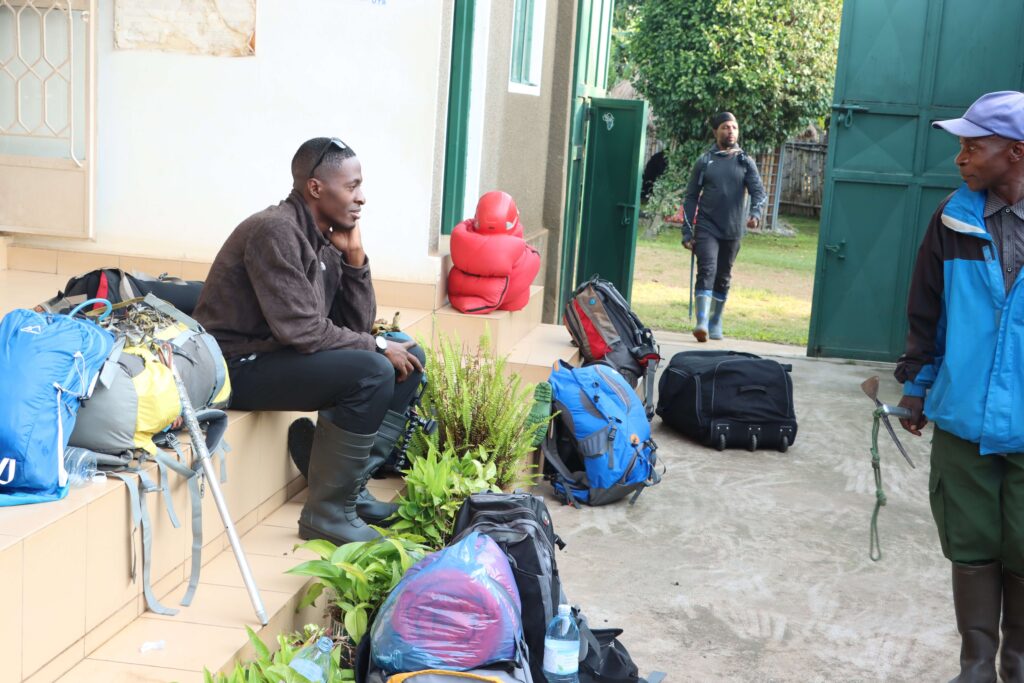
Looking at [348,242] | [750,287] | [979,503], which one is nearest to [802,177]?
[750,287]

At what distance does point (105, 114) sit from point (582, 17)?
5.31 metres

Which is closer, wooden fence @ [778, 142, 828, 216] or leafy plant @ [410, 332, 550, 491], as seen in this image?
leafy plant @ [410, 332, 550, 491]

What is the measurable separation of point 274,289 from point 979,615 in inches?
102

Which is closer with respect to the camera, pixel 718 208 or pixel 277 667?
pixel 277 667

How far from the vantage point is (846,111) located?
9.67m

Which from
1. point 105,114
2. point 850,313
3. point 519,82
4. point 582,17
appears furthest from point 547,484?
point 582,17

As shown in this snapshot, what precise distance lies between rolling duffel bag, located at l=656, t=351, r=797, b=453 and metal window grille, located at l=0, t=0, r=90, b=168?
3852 millimetres

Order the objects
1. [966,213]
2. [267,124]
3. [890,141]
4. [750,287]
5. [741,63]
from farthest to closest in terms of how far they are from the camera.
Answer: [741,63] → [750,287] → [890,141] → [267,124] → [966,213]

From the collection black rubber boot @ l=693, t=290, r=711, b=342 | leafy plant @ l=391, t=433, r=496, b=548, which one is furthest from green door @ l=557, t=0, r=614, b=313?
leafy plant @ l=391, t=433, r=496, b=548

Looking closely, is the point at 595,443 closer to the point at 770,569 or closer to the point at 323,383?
the point at 770,569

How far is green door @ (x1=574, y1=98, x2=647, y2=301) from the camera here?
11.0 metres

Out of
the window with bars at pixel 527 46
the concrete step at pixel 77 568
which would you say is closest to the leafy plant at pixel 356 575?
the concrete step at pixel 77 568

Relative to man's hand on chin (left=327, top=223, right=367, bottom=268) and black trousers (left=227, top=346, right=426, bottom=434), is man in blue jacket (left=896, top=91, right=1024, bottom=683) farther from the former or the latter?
man's hand on chin (left=327, top=223, right=367, bottom=268)

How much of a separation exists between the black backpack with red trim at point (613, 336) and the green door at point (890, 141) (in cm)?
351
